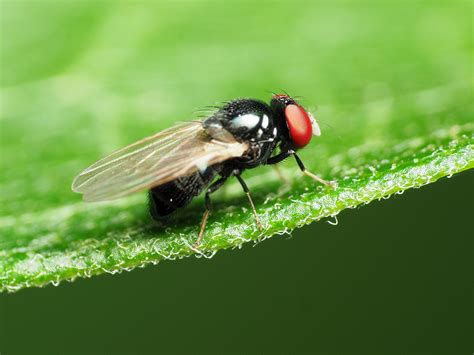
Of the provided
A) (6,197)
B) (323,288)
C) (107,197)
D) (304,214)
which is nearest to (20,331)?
(6,197)

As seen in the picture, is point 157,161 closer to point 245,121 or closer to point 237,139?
point 237,139

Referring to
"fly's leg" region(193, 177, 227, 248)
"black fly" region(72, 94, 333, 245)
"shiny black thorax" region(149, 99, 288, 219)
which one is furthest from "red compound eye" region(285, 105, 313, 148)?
"fly's leg" region(193, 177, 227, 248)

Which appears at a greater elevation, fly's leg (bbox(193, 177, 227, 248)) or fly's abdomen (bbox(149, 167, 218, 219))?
fly's abdomen (bbox(149, 167, 218, 219))

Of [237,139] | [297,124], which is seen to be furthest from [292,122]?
[237,139]

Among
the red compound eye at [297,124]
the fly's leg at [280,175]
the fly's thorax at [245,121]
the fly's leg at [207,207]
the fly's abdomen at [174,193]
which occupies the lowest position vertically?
the fly's leg at [280,175]

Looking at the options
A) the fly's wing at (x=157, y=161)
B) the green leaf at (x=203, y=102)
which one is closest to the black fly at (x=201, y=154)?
the fly's wing at (x=157, y=161)

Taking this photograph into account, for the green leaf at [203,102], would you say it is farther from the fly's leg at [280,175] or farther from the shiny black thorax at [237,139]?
the shiny black thorax at [237,139]

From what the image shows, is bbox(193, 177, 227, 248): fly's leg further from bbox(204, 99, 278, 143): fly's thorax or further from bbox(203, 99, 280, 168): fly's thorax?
bbox(204, 99, 278, 143): fly's thorax
